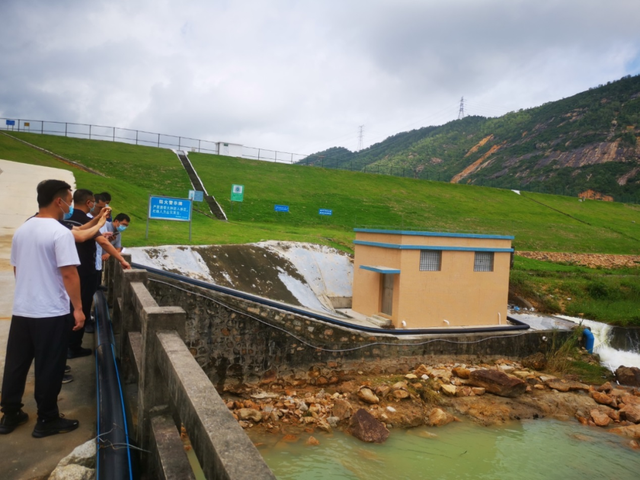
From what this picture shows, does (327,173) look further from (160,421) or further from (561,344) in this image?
(160,421)

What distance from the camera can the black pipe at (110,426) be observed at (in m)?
2.77

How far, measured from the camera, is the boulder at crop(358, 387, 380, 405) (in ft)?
36.1

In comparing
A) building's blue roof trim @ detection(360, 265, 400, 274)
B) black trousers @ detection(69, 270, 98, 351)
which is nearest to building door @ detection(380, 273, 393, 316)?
building's blue roof trim @ detection(360, 265, 400, 274)

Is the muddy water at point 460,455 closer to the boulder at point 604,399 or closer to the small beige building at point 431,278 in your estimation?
the boulder at point 604,399

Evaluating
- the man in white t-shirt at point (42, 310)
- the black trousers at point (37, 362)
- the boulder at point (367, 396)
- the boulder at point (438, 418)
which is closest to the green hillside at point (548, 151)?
the boulder at point (367, 396)

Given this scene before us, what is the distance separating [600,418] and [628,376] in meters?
4.54

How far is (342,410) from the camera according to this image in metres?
10.1

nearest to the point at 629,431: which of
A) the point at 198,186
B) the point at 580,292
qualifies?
the point at 580,292

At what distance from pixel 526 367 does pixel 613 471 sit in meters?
6.45

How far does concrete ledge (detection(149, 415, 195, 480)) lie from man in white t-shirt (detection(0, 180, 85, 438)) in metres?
1.09

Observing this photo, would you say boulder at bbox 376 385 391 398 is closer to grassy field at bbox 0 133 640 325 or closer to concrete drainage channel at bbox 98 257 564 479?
concrete drainage channel at bbox 98 257 564 479

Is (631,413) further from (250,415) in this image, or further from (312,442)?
(250,415)

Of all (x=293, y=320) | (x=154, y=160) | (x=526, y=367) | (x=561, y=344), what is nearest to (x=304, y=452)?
(x=293, y=320)

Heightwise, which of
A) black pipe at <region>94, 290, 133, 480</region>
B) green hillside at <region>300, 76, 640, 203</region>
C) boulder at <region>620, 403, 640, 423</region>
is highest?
green hillside at <region>300, 76, 640, 203</region>
